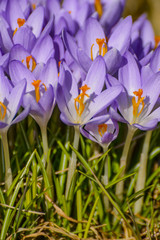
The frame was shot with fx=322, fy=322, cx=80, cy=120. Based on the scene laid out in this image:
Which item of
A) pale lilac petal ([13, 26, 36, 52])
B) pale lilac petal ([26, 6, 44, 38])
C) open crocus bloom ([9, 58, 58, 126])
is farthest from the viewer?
pale lilac petal ([26, 6, 44, 38])

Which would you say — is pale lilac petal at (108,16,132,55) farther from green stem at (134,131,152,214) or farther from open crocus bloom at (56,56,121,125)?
green stem at (134,131,152,214)

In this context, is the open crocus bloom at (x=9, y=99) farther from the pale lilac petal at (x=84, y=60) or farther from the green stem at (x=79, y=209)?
the green stem at (x=79, y=209)

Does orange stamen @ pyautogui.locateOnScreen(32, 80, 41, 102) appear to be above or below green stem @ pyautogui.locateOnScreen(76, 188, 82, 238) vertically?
above

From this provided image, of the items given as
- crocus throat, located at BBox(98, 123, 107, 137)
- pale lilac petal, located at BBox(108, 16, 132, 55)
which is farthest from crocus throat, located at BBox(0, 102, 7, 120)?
pale lilac petal, located at BBox(108, 16, 132, 55)

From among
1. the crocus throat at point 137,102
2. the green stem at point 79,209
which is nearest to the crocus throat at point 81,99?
the crocus throat at point 137,102

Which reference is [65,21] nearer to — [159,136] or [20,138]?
[20,138]

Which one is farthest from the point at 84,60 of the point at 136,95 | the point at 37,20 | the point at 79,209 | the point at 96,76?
the point at 79,209

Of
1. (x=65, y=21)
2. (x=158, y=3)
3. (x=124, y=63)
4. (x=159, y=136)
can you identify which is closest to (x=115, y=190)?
(x=159, y=136)
